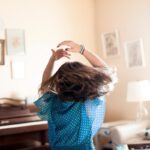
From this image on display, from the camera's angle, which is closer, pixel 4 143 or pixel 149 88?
pixel 4 143

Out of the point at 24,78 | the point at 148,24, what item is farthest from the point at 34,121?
the point at 148,24

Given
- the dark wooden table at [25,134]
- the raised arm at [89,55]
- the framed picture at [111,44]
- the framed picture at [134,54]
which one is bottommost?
the dark wooden table at [25,134]

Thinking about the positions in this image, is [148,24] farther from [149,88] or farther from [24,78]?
[24,78]

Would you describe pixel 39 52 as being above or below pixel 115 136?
above

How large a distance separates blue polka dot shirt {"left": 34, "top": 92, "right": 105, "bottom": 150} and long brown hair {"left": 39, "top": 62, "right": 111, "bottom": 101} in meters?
0.06

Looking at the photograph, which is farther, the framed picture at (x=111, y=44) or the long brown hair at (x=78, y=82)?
the framed picture at (x=111, y=44)

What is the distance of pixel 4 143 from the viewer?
3.02 metres

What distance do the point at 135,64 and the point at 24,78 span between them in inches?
57.1

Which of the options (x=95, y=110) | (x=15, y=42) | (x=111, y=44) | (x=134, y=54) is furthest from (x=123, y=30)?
(x=95, y=110)

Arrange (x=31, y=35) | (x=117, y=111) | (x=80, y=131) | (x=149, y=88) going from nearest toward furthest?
(x=80, y=131) < (x=149, y=88) < (x=31, y=35) < (x=117, y=111)

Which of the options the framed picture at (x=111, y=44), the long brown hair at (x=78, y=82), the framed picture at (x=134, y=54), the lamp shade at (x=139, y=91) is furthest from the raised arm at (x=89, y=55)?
the framed picture at (x=111, y=44)

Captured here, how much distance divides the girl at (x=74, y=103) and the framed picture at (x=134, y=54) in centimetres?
209

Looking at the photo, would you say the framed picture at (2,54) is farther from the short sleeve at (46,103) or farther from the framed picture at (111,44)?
the short sleeve at (46,103)

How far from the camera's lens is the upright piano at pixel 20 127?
9.72ft
